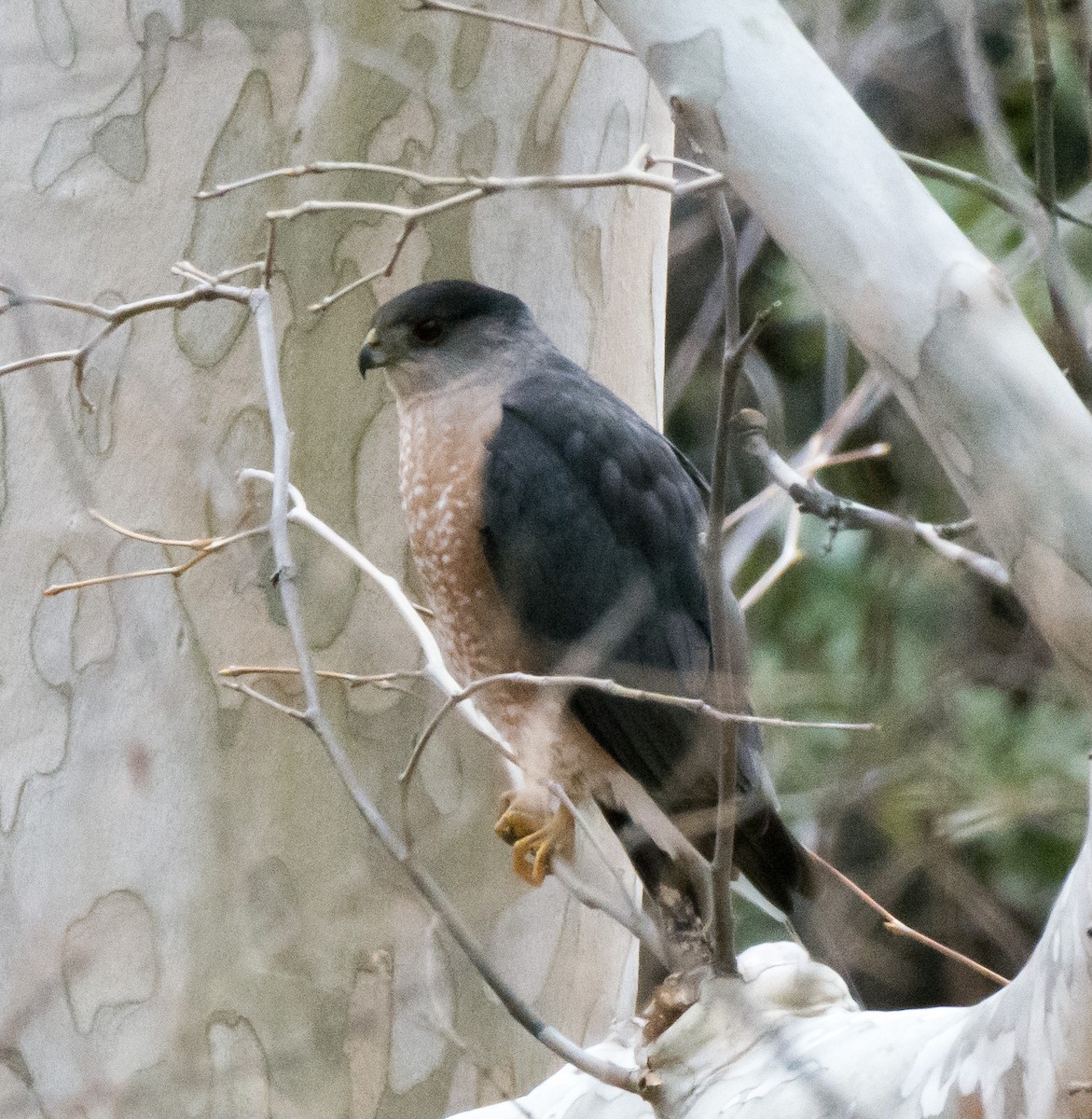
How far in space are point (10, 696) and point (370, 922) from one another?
0.40 meters

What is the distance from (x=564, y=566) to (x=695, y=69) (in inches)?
23.7

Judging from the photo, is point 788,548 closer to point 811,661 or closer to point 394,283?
point 394,283

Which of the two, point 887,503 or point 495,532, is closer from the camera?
point 495,532

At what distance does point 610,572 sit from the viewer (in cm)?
142

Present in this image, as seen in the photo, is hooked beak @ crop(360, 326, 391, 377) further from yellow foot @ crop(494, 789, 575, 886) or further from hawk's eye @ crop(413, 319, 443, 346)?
yellow foot @ crop(494, 789, 575, 886)

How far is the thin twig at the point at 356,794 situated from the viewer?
935 millimetres

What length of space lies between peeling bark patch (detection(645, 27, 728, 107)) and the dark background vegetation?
0.62 feet

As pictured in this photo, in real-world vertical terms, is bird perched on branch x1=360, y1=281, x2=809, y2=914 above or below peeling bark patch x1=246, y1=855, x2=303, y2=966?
above

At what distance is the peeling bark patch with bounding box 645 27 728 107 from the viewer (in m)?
0.87

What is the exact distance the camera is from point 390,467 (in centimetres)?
157

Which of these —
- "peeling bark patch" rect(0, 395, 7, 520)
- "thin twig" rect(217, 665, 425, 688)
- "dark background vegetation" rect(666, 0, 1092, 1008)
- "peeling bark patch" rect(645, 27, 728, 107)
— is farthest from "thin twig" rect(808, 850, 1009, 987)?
"peeling bark patch" rect(0, 395, 7, 520)

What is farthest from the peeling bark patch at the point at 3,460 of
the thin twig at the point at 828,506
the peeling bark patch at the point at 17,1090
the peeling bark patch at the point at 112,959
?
the thin twig at the point at 828,506

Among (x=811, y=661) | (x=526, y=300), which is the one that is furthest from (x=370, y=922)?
(x=811, y=661)

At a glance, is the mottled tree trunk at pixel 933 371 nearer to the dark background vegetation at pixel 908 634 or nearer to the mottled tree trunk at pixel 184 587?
the dark background vegetation at pixel 908 634
